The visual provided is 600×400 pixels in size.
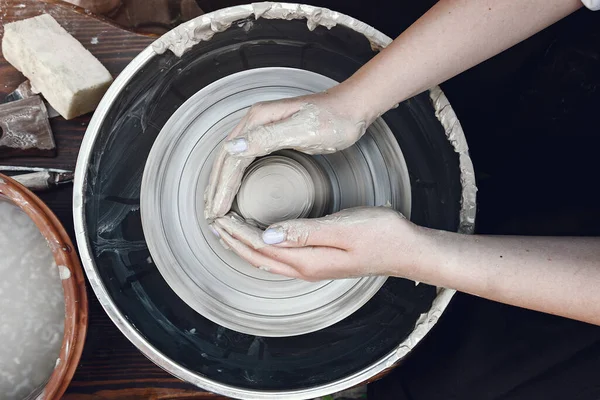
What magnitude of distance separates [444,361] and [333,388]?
0.28m

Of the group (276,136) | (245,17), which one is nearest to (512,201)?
(276,136)

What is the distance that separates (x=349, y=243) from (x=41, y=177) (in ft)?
2.05

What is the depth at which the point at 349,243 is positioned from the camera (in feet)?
2.61

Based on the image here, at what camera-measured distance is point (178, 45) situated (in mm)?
908

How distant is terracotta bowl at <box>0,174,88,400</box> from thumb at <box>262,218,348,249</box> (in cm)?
33

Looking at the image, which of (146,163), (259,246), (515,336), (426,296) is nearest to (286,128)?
(259,246)

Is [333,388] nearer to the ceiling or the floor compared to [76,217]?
nearer to the floor

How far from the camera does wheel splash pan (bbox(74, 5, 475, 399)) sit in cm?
93

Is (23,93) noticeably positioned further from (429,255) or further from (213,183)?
(429,255)

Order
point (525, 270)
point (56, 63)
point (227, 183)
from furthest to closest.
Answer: point (56, 63) < point (227, 183) < point (525, 270)

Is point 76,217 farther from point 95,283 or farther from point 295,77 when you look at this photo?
point 295,77

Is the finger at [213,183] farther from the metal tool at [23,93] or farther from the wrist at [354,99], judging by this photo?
the metal tool at [23,93]

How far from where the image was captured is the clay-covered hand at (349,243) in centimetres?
79

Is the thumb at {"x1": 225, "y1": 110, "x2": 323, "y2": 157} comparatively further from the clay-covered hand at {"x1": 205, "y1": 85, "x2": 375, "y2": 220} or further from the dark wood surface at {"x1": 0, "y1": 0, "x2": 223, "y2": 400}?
the dark wood surface at {"x1": 0, "y1": 0, "x2": 223, "y2": 400}
